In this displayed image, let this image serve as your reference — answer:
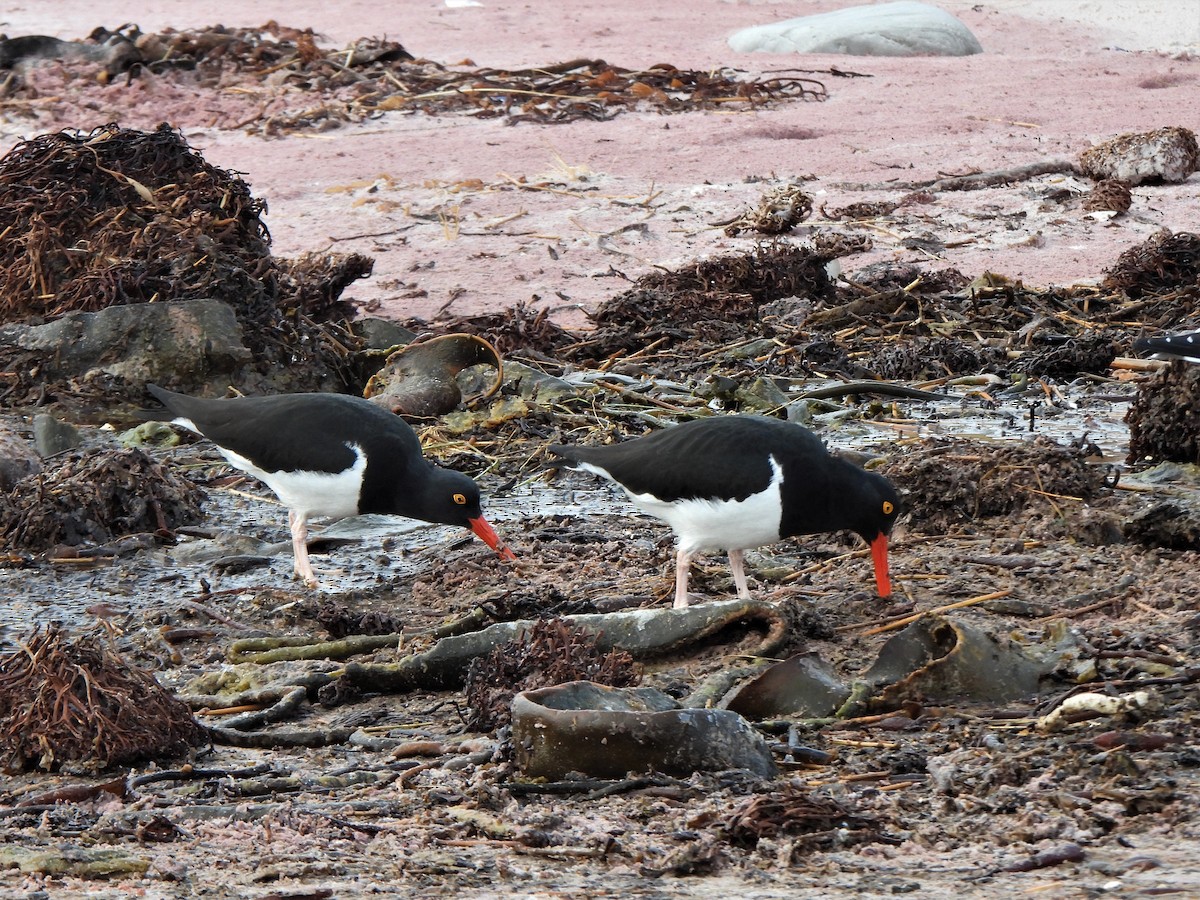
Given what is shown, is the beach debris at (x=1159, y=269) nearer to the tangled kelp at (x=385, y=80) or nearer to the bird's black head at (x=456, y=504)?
the bird's black head at (x=456, y=504)

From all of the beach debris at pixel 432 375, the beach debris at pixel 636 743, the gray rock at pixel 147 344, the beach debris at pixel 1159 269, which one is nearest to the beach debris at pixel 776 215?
the beach debris at pixel 1159 269

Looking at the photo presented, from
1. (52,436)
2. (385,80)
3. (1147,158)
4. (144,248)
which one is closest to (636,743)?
(52,436)

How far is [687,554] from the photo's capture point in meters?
5.74

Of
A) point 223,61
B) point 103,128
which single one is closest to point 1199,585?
point 103,128

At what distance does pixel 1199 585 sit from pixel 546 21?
21.0m

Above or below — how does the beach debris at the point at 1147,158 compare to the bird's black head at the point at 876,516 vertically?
above

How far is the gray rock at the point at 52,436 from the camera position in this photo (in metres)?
8.51

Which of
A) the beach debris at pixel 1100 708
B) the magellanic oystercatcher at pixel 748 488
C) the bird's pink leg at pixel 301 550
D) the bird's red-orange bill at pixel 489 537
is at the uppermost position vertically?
the magellanic oystercatcher at pixel 748 488

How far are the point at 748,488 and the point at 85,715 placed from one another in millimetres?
2290

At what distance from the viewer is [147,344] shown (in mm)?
9227

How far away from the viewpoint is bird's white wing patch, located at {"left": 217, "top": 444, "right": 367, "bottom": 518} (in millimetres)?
6781

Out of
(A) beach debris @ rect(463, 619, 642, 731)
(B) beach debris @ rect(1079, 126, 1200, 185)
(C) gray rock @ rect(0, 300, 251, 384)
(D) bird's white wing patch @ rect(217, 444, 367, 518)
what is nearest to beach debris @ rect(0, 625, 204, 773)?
(A) beach debris @ rect(463, 619, 642, 731)

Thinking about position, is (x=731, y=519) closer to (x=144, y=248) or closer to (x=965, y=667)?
(x=965, y=667)

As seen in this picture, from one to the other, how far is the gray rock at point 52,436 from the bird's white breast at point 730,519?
4.16 metres
